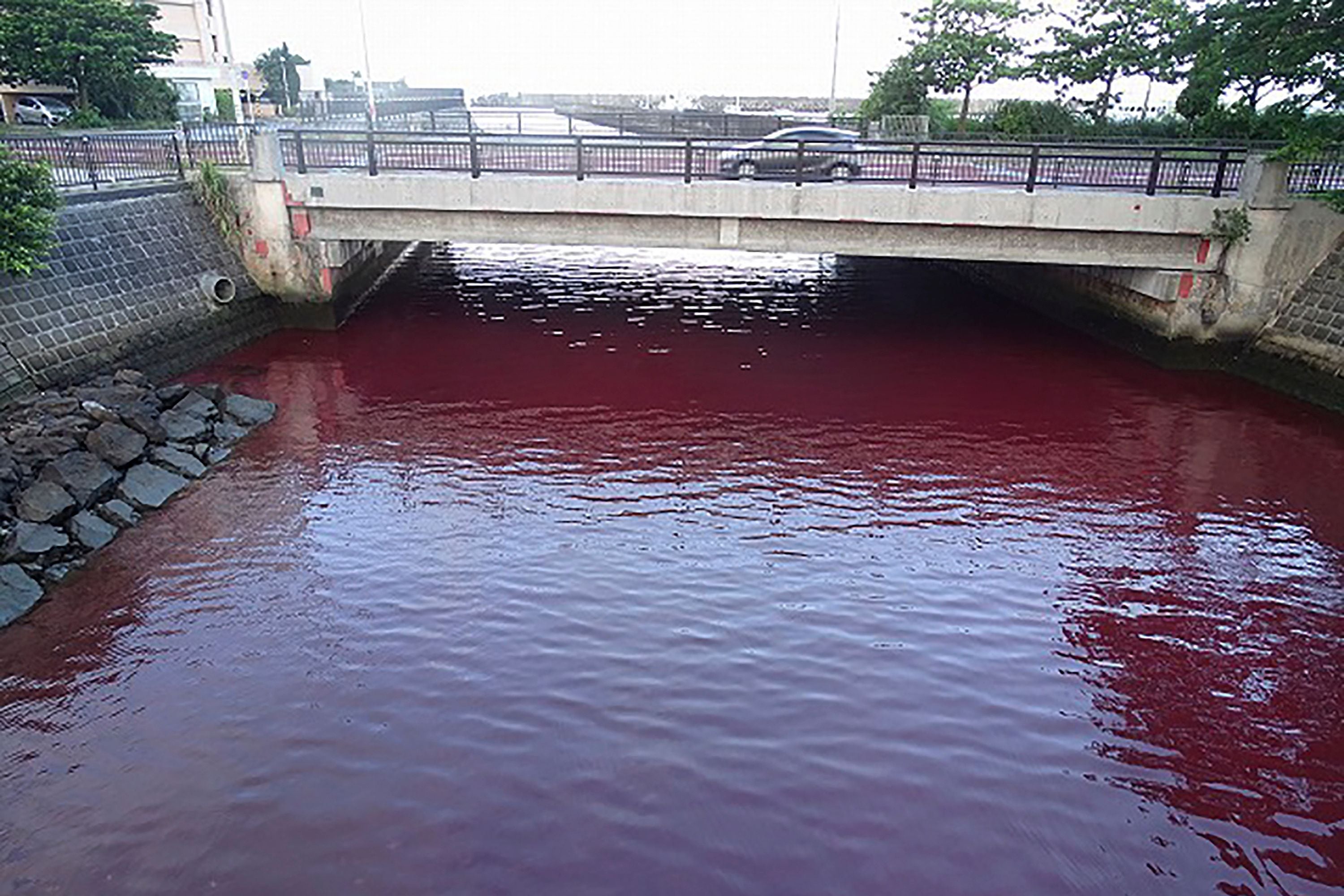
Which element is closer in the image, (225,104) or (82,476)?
(82,476)

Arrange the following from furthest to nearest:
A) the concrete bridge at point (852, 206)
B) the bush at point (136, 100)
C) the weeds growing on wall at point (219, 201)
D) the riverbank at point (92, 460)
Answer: the bush at point (136, 100), the weeds growing on wall at point (219, 201), the concrete bridge at point (852, 206), the riverbank at point (92, 460)

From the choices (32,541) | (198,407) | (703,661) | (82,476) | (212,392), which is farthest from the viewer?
(212,392)

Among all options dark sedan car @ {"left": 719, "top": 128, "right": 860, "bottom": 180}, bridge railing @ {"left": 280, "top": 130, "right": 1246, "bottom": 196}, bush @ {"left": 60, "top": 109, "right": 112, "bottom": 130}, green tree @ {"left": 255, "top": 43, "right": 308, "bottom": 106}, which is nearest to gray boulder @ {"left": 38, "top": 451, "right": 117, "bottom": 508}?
bridge railing @ {"left": 280, "top": 130, "right": 1246, "bottom": 196}

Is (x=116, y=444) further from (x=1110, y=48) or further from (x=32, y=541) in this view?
(x=1110, y=48)

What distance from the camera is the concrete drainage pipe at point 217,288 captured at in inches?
766

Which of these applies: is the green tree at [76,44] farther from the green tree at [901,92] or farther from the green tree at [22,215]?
the green tree at [901,92]

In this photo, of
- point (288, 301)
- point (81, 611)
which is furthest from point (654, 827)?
point (288, 301)

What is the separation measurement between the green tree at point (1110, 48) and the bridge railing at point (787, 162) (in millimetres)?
16421

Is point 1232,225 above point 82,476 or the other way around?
above

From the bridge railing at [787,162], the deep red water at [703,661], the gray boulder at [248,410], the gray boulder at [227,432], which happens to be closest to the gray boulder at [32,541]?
the deep red water at [703,661]

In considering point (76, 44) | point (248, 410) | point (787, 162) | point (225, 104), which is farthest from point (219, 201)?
point (225, 104)

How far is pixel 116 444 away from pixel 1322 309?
69.4 feet

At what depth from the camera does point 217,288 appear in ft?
64.4

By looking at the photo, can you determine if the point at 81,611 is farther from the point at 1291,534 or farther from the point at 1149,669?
the point at 1291,534
